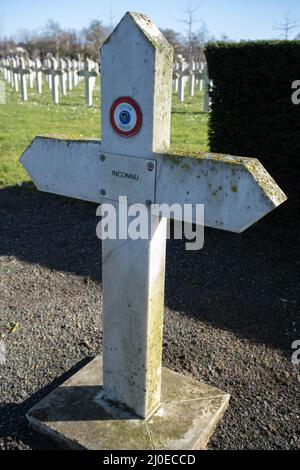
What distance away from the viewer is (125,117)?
2.08 meters

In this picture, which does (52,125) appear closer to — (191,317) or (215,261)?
(215,261)

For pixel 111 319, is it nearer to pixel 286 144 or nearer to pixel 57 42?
pixel 286 144

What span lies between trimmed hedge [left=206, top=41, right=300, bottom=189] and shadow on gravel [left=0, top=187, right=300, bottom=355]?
2.18 feet

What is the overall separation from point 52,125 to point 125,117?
34.3ft

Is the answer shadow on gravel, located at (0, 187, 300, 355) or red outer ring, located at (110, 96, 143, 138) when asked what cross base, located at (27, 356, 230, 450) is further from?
red outer ring, located at (110, 96, 143, 138)

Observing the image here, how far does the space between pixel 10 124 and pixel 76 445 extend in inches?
433

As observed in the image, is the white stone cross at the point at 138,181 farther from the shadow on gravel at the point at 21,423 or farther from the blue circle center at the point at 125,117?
the shadow on gravel at the point at 21,423

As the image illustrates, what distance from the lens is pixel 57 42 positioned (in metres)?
64.5

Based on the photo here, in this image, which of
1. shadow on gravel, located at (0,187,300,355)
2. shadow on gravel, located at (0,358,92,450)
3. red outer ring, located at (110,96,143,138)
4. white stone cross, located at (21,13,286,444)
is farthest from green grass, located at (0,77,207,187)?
red outer ring, located at (110,96,143,138)

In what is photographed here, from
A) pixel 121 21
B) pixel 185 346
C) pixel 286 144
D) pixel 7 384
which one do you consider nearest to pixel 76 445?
pixel 7 384

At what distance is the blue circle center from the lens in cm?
207

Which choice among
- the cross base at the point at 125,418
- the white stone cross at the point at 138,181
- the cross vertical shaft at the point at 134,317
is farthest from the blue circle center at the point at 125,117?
the cross base at the point at 125,418

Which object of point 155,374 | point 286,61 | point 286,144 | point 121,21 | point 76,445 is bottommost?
point 76,445

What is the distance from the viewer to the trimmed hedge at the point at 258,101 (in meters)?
4.93
